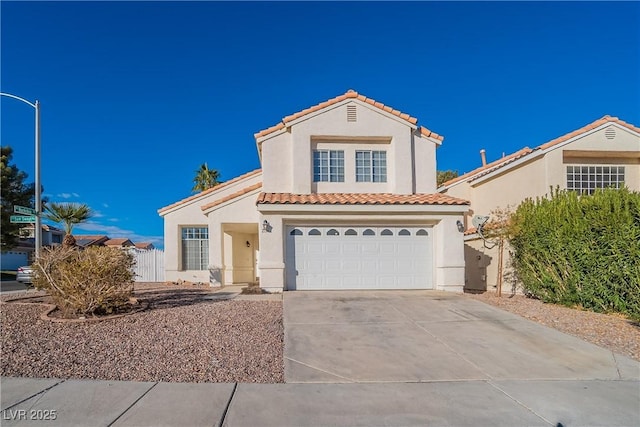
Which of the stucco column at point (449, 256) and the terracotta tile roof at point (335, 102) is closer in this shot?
the stucco column at point (449, 256)

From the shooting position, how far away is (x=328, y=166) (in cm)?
1506

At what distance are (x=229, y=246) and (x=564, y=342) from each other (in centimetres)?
1355

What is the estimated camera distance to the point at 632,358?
6387mm

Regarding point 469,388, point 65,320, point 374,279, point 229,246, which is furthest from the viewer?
point 229,246

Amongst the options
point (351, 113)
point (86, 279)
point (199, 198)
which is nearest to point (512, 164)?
point (351, 113)

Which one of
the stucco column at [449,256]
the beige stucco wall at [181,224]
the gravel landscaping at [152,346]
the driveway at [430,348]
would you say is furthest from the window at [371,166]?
the gravel landscaping at [152,346]

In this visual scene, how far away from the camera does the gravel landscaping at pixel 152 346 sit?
5.30m

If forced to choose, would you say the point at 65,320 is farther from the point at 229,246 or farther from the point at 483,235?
the point at 483,235

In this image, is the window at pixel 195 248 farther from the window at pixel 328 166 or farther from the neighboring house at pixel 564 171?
the neighboring house at pixel 564 171

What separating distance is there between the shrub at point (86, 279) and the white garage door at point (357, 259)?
557 centimetres

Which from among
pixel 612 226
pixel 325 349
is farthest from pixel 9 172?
pixel 612 226

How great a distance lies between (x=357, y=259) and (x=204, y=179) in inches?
1103

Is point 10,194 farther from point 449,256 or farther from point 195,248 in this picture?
point 449,256

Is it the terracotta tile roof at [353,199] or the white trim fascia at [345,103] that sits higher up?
the white trim fascia at [345,103]
